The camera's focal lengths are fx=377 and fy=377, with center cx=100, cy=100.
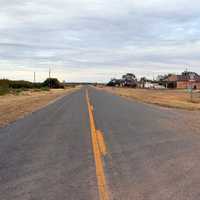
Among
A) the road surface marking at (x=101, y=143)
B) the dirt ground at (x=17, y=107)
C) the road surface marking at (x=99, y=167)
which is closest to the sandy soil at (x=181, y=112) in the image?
the road surface marking at (x=101, y=143)

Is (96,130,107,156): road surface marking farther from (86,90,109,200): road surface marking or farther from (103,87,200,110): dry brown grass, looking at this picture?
(103,87,200,110): dry brown grass

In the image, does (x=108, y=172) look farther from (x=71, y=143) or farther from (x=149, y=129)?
(x=149, y=129)

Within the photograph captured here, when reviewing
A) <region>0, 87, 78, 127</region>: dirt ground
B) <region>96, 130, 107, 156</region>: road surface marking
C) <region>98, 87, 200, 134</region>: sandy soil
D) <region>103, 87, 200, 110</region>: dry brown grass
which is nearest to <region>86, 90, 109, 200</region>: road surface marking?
<region>96, 130, 107, 156</region>: road surface marking

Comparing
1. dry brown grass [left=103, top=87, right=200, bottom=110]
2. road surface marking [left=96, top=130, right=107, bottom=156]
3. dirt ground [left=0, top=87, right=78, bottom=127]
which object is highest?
road surface marking [left=96, top=130, right=107, bottom=156]

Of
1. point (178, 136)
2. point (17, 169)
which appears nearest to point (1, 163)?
point (17, 169)

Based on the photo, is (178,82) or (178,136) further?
(178,82)

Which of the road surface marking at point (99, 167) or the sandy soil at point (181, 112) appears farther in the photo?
the sandy soil at point (181, 112)

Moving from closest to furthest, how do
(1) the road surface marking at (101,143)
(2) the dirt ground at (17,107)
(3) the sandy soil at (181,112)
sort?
(1) the road surface marking at (101,143) → (3) the sandy soil at (181,112) → (2) the dirt ground at (17,107)

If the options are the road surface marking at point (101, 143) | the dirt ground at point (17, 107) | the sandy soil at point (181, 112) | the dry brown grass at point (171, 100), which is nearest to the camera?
the road surface marking at point (101, 143)

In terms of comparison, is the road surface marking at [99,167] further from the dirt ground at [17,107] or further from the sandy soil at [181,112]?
the dirt ground at [17,107]

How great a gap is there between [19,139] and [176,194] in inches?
268

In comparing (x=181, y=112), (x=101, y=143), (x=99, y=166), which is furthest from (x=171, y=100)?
(x=99, y=166)

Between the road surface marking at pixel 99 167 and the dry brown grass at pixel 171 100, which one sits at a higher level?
the road surface marking at pixel 99 167

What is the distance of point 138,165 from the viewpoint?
7691 mm
